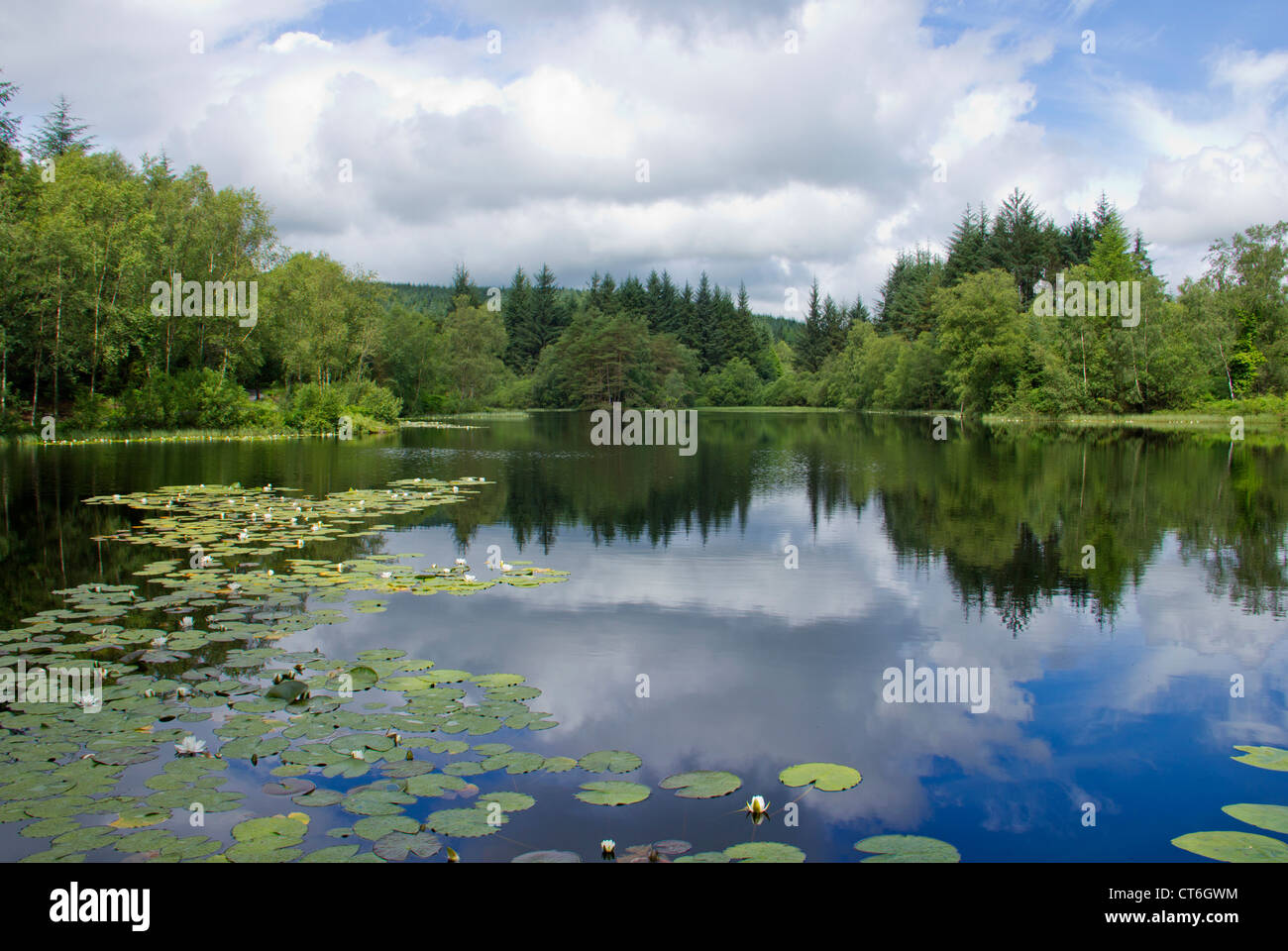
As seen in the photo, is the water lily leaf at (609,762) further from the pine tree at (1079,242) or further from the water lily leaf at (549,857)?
the pine tree at (1079,242)

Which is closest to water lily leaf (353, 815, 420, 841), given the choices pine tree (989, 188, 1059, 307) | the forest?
the forest

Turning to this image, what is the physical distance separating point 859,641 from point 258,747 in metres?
5.90

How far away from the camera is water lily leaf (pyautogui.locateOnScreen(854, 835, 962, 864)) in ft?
15.5

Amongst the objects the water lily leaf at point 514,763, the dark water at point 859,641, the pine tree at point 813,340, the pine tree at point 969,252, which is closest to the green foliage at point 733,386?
the pine tree at point 813,340

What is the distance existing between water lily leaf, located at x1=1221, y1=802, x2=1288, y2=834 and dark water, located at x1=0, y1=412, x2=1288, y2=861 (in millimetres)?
123

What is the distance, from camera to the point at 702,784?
5582mm

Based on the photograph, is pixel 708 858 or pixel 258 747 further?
pixel 258 747

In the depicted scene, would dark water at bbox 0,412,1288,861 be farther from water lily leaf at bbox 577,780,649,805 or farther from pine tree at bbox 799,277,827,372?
pine tree at bbox 799,277,827,372

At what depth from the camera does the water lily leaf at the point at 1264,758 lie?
5.98m

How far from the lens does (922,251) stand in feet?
325

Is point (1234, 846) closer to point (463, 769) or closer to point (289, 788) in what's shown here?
point (463, 769)

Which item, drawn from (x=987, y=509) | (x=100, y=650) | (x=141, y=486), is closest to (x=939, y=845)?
(x=100, y=650)

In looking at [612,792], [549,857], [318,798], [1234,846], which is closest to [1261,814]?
[1234,846]
